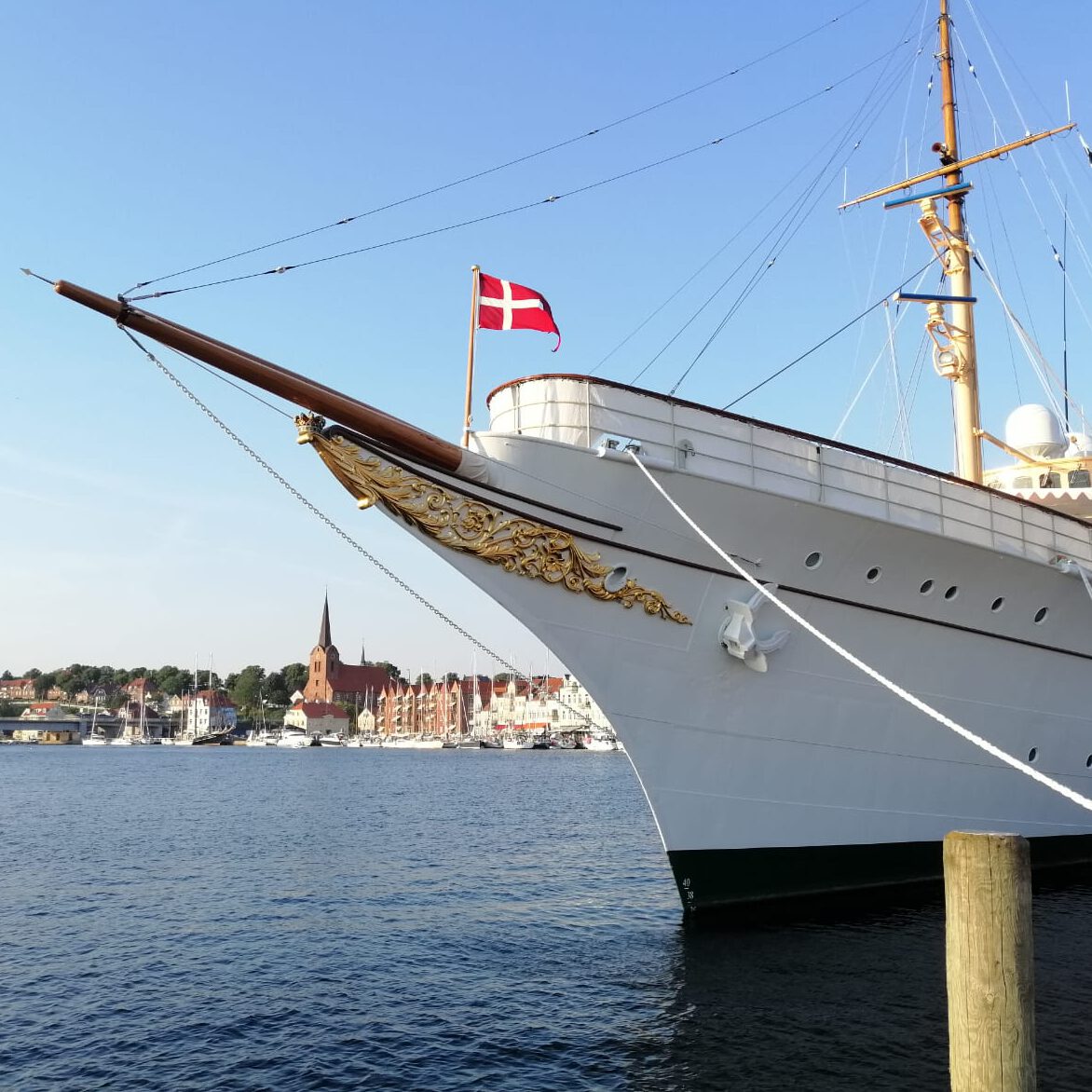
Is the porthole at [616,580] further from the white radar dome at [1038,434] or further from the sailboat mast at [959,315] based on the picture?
the white radar dome at [1038,434]

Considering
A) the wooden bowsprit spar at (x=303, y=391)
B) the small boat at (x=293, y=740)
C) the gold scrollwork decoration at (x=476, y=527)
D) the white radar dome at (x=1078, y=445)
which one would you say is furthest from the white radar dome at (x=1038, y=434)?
the small boat at (x=293, y=740)

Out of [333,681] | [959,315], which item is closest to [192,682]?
[333,681]

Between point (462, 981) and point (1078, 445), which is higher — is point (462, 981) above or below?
below

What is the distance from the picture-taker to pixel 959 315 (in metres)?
15.3

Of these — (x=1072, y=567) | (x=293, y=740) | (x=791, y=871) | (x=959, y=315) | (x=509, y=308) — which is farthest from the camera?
(x=293, y=740)

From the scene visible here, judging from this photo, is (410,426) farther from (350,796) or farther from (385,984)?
(350,796)

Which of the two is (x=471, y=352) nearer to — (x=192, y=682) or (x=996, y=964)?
(x=996, y=964)

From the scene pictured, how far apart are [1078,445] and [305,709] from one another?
429 feet

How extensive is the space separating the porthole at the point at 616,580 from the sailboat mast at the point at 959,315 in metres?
7.39

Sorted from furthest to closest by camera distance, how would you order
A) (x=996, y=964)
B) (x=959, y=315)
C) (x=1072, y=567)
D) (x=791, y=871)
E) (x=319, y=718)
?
(x=319, y=718) < (x=959, y=315) < (x=1072, y=567) < (x=791, y=871) < (x=996, y=964)

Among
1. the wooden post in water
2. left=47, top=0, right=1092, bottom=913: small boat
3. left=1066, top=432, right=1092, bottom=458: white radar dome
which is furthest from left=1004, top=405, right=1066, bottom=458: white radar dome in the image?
the wooden post in water

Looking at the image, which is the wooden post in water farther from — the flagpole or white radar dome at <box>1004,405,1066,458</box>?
white radar dome at <box>1004,405,1066,458</box>

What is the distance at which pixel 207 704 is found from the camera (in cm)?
14262

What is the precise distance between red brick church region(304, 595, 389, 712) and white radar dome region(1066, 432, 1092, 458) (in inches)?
5281
